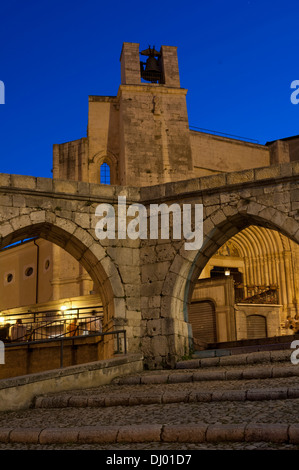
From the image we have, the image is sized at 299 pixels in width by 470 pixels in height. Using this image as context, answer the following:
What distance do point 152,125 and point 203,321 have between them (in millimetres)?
8684

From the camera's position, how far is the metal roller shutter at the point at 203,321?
1886 centimetres

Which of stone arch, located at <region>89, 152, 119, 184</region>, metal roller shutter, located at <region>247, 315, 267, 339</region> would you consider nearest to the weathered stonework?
metal roller shutter, located at <region>247, 315, 267, 339</region>

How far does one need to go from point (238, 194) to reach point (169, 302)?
241cm

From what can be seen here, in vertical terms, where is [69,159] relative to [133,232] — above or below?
above

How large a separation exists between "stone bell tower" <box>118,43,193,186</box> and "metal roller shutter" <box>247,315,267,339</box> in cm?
641

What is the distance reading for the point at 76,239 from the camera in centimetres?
1176

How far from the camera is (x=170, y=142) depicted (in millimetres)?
24141

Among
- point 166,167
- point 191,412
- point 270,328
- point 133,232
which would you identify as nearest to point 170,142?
point 166,167

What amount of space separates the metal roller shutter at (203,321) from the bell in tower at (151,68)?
10.7m

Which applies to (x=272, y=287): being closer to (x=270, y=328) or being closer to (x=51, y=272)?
(x=270, y=328)

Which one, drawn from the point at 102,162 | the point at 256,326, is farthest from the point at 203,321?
the point at 102,162

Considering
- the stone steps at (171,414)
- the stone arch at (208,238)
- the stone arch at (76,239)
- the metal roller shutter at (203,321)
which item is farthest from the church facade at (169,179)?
the stone steps at (171,414)

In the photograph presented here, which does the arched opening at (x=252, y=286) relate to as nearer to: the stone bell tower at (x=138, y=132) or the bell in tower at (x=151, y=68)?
the stone bell tower at (x=138, y=132)
